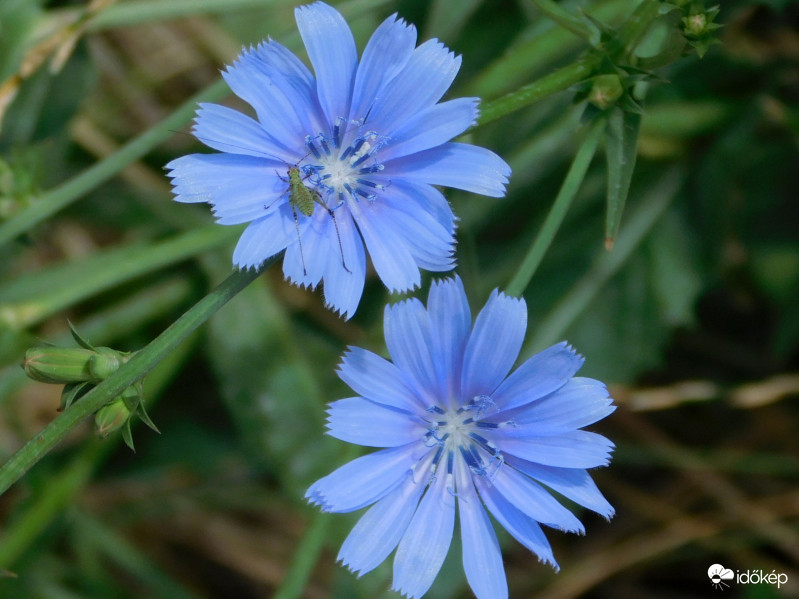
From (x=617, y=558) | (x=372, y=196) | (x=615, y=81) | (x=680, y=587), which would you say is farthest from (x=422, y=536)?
(x=680, y=587)

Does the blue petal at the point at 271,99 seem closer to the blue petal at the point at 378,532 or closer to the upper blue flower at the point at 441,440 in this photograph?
the upper blue flower at the point at 441,440

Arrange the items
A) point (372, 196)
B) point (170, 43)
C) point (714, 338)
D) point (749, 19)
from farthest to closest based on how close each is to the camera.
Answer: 1. point (170, 43)
2. point (714, 338)
3. point (749, 19)
4. point (372, 196)

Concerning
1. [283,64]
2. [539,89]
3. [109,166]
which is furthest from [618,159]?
[109,166]

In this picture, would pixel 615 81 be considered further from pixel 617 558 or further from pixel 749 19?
pixel 617 558

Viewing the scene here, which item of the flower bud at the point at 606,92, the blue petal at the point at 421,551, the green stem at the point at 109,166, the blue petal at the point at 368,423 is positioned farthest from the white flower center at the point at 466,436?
the green stem at the point at 109,166

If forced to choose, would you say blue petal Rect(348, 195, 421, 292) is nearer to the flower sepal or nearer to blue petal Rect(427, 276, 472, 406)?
blue petal Rect(427, 276, 472, 406)

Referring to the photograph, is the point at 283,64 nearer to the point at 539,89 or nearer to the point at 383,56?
the point at 383,56
